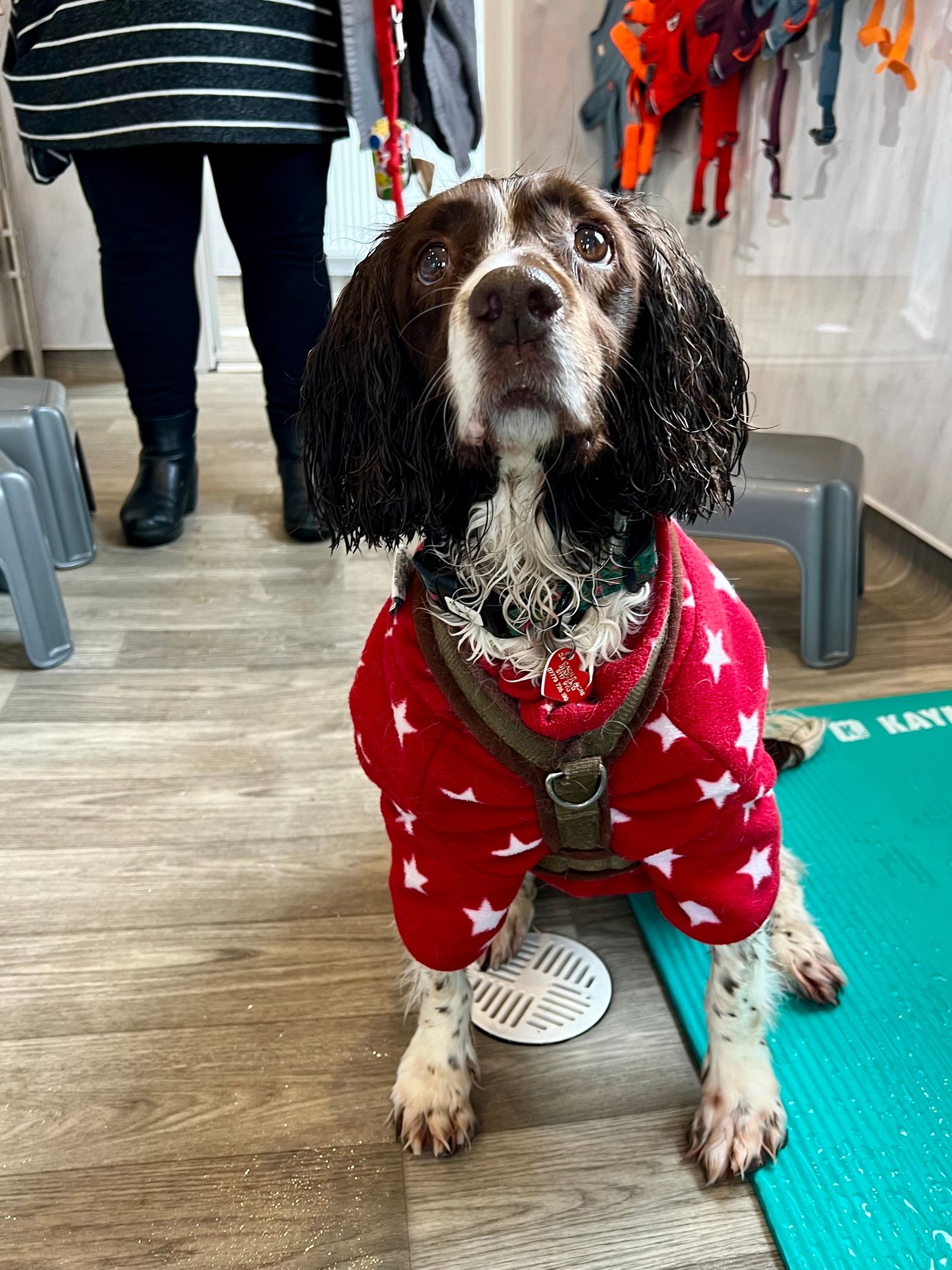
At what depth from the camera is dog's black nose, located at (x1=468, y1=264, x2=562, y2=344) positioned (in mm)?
742

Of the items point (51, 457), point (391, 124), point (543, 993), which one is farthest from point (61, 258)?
point (543, 993)

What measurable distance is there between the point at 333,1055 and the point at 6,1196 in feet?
1.13

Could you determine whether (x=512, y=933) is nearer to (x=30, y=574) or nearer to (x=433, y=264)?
(x=433, y=264)

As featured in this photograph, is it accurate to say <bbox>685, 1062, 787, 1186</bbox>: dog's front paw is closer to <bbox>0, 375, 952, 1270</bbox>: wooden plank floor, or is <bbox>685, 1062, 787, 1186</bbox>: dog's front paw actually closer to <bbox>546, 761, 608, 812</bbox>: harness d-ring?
<bbox>0, 375, 952, 1270</bbox>: wooden plank floor

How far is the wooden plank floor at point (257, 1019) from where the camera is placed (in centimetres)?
97

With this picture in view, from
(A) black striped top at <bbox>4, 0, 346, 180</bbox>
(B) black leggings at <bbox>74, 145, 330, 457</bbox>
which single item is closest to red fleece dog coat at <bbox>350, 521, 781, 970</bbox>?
(B) black leggings at <bbox>74, 145, 330, 457</bbox>

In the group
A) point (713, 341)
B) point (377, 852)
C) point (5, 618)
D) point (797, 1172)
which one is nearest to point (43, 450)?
Result: point (5, 618)

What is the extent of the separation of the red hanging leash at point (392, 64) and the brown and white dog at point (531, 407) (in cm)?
78

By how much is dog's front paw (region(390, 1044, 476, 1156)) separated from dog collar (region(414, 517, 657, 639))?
0.48m

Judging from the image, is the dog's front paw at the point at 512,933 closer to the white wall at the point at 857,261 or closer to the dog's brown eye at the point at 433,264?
the dog's brown eye at the point at 433,264

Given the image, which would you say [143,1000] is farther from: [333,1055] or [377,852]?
[377,852]

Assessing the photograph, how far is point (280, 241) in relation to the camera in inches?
82.3

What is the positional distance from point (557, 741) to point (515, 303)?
37cm

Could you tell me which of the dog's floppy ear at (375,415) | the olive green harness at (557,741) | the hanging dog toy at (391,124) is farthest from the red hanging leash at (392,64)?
the olive green harness at (557,741)
